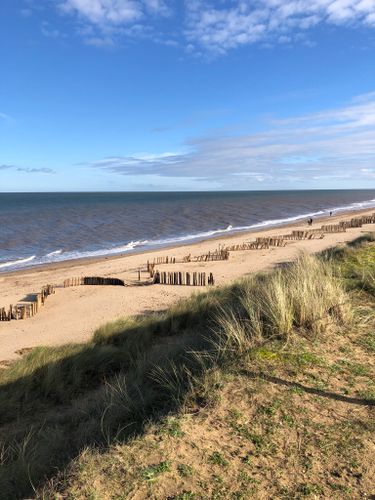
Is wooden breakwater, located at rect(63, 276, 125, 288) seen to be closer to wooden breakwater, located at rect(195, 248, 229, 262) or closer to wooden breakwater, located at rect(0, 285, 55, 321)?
wooden breakwater, located at rect(0, 285, 55, 321)

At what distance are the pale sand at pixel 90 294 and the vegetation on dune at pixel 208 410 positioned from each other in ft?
11.7

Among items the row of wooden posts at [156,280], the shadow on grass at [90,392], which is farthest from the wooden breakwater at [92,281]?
the shadow on grass at [90,392]

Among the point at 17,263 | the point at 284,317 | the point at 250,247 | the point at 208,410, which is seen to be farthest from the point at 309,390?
the point at 17,263

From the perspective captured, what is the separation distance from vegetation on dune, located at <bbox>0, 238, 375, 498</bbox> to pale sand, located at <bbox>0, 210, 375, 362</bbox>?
141 inches

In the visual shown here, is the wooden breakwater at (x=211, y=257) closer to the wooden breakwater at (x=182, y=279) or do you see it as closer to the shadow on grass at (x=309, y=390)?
the wooden breakwater at (x=182, y=279)

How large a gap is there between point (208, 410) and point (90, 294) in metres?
12.4

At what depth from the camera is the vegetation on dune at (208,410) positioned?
3.30m

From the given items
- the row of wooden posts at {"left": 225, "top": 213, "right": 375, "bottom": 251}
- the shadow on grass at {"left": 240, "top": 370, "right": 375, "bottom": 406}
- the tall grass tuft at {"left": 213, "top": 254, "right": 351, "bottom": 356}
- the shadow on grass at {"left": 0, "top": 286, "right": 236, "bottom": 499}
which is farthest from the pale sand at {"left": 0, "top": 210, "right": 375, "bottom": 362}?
the shadow on grass at {"left": 240, "top": 370, "right": 375, "bottom": 406}

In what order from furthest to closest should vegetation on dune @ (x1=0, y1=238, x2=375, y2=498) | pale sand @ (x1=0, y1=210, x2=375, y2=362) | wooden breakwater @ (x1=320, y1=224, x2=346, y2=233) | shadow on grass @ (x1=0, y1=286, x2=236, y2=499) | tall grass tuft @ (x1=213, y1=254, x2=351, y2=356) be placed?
wooden breakwater @ (x1=320, y1=224, x2=346, y2=233) → pale sand @ (x1=0, y1=210, x2=375, y2=362) → tall grass tuft @ (x1=213, y1=254, x2=351, y2=356) → shadow on grass @ (x1=0, y1=286, x2=236, y2=499) → vegetation on dune @ (x1=0, y1=238, x2=375, y2=498)

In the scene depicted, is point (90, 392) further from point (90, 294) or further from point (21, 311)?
point (90, 294)

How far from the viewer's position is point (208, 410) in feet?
13.8

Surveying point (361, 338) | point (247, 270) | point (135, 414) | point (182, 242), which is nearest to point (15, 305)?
point (247, 270)

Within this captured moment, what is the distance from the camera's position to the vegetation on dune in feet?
10.8

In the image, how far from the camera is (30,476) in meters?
3.71
